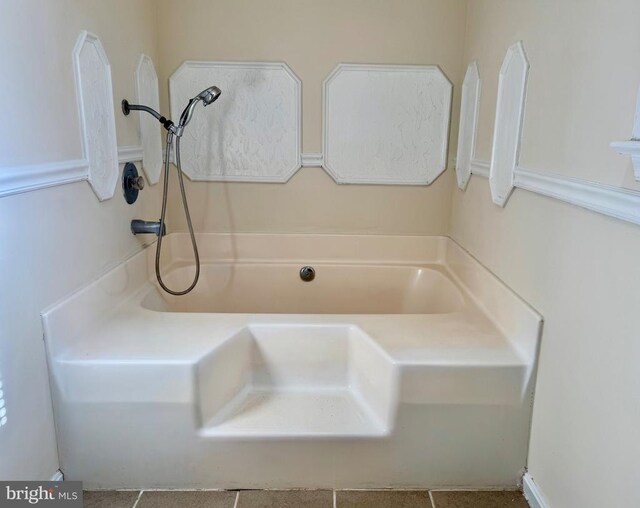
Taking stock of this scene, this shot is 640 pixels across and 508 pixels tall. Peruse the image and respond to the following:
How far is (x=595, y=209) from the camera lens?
1.22 m

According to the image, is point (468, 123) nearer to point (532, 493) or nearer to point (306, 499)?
point (532, 493)

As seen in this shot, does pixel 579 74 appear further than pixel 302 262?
No

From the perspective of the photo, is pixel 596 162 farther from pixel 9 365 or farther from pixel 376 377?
pixel 9 365

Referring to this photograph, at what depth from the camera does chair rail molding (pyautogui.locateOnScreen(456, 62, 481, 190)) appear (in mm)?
2203

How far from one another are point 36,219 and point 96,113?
521 mm

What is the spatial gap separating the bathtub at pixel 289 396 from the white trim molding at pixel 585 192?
38 centimetres

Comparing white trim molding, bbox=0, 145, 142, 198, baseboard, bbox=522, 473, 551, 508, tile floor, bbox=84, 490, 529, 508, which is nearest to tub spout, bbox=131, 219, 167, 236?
white trim molding, bbox=0, 145, 142, 198

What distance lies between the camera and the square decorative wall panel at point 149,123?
2.18 m

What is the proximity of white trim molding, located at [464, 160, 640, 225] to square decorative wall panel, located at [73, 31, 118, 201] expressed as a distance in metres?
1.51

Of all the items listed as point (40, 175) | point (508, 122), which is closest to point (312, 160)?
point (508, 122)

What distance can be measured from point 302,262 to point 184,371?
1.17 metres

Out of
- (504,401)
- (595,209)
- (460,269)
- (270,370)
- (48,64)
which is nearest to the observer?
(595,209)

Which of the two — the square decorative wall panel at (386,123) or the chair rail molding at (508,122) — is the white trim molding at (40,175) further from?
the chair rail molding at (508,122)

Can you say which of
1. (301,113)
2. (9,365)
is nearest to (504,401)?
(9,365)
